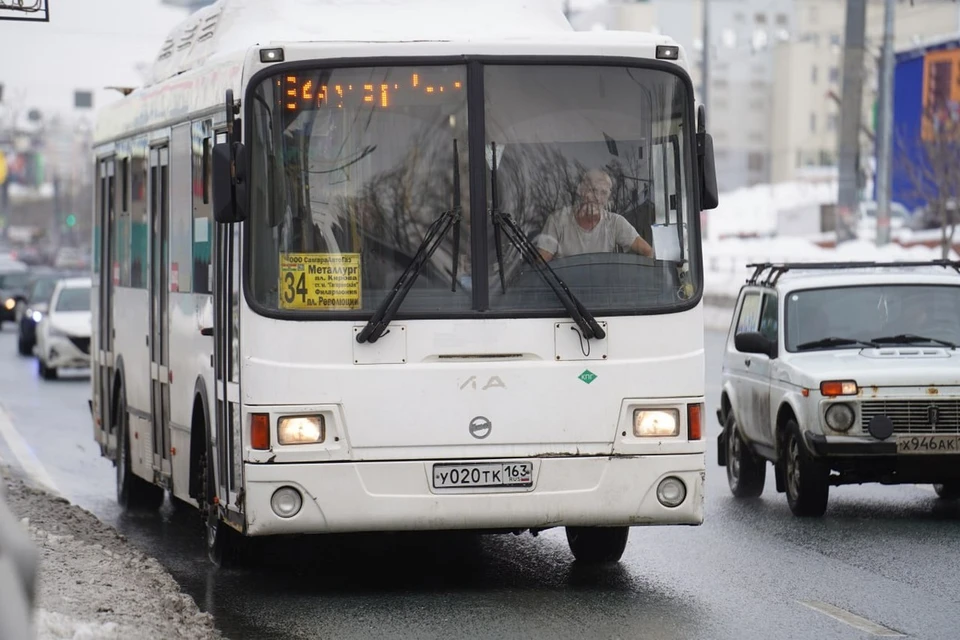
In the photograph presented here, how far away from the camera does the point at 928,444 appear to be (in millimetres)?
12375

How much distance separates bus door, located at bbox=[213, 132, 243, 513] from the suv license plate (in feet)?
15.1

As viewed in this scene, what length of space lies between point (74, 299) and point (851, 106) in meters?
22.1

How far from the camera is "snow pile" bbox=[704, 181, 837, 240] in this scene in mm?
98125

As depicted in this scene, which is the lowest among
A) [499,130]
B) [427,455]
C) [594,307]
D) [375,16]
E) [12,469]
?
[12,469]

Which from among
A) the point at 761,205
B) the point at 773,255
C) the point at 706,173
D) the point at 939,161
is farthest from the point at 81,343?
the point at 761,205

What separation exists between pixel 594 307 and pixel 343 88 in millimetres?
1586

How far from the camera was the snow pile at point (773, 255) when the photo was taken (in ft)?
148

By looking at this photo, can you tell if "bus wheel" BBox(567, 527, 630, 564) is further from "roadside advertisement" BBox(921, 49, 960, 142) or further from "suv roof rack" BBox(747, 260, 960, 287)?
"roadside advertisement" BBox(921, 49, 960, 142)

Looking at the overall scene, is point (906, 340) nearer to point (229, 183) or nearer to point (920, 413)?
point (920, 413)

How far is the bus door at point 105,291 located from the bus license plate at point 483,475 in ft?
17.1

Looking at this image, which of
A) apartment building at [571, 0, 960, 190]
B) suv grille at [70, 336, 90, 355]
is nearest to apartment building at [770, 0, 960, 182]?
apartment building at [571, 0, 960, 190]

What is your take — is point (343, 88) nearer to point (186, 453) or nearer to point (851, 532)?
point (186, 453)

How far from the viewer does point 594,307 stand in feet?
31.0

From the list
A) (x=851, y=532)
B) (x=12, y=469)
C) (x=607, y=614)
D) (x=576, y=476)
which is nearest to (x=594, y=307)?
(x=576, y=476)
